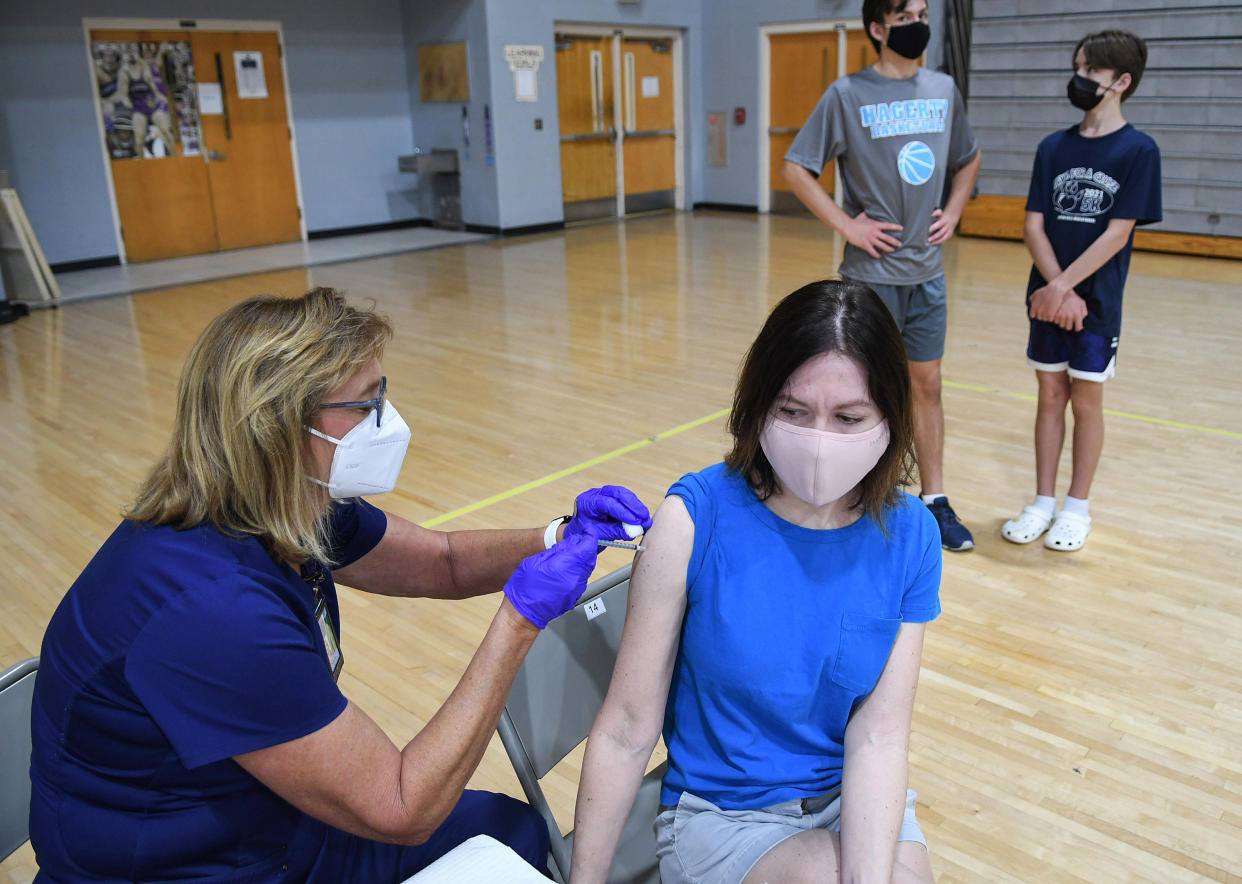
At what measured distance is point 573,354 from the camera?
6023 millimetres

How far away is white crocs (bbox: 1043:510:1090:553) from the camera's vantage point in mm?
3334

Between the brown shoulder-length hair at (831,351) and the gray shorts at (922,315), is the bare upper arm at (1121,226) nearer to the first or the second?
the gray shorts at (922,315)

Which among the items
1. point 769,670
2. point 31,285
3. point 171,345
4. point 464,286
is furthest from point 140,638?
point 31,285

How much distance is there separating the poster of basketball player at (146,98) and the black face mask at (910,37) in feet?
28.3

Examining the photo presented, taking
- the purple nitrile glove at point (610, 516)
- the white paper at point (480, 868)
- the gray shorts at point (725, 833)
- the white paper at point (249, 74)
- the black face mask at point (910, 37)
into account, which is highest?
the white paper at point (249, 74)

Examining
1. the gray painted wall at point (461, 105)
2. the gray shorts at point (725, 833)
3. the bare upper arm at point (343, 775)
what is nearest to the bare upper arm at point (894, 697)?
the gray shorts at point (725, 833)

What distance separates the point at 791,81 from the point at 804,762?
1146cm

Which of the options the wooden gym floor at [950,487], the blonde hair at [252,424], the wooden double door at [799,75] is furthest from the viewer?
the wooden double door at [799,75]

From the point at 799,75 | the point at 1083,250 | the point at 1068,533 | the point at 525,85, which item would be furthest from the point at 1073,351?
the point at 799,75

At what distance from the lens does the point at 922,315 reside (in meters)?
3.41

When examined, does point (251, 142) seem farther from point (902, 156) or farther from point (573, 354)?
point (902, 156)

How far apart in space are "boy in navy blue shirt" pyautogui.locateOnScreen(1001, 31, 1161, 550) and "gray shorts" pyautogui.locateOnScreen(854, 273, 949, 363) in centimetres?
29

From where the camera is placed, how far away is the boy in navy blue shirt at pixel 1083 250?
3.05 metres

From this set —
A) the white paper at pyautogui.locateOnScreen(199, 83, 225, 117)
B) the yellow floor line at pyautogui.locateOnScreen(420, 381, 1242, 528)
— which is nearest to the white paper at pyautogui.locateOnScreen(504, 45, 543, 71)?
the white paper at pyautogui.locateOnScreen(199, 83, 225, 117)
